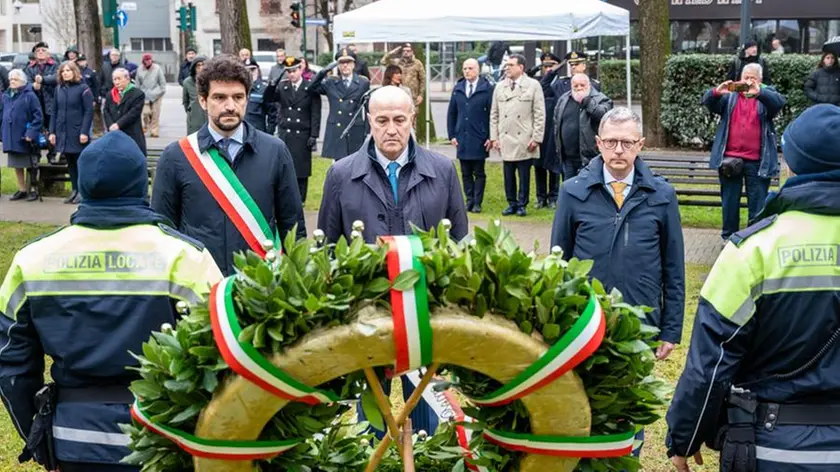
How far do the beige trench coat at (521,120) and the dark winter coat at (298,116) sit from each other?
2.44 m

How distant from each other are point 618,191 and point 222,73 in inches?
81.6

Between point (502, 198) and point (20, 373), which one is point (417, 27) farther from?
point (20, 373)

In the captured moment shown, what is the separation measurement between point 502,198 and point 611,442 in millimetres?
14144

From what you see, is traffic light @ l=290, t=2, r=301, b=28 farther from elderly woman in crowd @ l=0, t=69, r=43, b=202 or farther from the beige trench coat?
the beige trench coat

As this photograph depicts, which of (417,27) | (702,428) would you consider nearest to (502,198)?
(417,27)

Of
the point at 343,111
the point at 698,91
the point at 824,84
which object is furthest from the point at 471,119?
the point at 698,91

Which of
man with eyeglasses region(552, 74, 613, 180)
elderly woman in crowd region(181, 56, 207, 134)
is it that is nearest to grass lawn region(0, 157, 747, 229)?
man with eyeglasses region(552, 74, 613, 180)

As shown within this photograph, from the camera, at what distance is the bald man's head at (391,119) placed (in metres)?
5.74

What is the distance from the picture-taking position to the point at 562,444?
136 inches

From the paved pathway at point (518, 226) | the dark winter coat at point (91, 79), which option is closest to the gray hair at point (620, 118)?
the paved pathway at point (518, 226)

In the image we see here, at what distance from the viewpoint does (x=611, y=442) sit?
3.56 metres

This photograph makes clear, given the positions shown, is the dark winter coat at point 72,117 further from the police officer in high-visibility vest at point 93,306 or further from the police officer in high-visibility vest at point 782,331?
the police officer in high-visibility vest at point 782,331

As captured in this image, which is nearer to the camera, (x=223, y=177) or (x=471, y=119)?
(x=223, y=177)

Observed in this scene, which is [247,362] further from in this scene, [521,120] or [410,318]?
[521,120]
